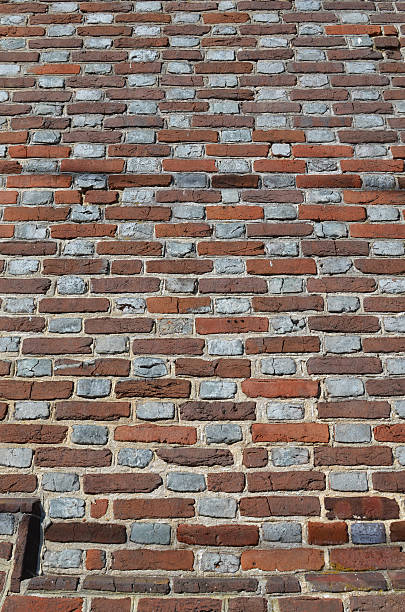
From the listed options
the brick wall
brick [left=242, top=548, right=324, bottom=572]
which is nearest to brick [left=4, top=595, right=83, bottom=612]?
the brick wall

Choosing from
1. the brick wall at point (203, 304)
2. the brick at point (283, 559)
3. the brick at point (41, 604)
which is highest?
the brick wall at point (203, 304)

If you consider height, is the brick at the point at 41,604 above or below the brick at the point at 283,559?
below

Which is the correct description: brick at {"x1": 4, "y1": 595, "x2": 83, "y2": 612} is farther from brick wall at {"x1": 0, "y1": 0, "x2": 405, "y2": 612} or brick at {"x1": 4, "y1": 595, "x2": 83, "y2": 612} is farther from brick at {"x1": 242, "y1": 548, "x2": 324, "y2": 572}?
brick at {"x1": 242, "y1": 548, "x2": 324, "y2": 572}

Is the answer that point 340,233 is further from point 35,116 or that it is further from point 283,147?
point 35,116

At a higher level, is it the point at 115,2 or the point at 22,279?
the point at 115,2

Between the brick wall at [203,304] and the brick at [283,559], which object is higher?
the brick wall at [203,304]

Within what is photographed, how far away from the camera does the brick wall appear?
197 centimetres

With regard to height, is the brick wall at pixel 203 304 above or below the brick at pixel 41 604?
above

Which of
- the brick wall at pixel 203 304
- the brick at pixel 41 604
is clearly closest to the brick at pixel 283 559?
the brick wall at pixel 203 304

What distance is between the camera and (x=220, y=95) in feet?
9.17

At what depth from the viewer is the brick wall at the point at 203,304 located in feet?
6.48

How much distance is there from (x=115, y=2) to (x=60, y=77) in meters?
0.55

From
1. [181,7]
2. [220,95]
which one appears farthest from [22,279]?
[181,7]

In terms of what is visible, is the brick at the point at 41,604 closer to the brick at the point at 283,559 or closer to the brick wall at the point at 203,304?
the brick wall at the point at 203,304
